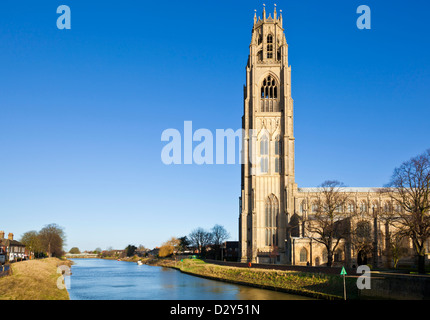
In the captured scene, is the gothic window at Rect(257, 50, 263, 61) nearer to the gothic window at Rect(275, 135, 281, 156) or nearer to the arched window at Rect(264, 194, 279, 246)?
the gothic window at Rect(275, 135, 281, 156)

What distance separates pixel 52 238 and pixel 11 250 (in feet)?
112

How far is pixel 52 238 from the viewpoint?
468ft

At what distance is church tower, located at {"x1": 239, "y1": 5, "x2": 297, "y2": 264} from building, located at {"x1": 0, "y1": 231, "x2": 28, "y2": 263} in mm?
54021

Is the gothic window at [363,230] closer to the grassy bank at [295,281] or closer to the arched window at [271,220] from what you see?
the grassy bank at [295,281]

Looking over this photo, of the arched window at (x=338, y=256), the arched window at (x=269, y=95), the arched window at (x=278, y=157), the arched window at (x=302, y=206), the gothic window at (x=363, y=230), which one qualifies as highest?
the arched window at (x=269, y=95)

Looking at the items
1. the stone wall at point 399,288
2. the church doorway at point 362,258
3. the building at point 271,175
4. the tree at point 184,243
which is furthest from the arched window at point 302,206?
the tree at point 184,243

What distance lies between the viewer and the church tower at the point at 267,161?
87688mm

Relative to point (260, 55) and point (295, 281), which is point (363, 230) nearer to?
point (295, 281)

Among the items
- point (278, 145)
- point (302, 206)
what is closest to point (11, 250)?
point (278, 145)

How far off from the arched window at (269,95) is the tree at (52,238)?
8305 centimetres

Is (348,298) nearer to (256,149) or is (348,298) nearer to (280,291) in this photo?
(280,291)

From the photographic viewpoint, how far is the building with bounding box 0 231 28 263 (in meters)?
99.1
